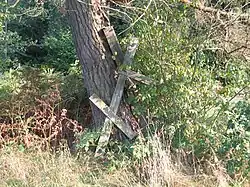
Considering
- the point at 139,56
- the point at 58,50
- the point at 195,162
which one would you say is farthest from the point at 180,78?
the point at 58,50

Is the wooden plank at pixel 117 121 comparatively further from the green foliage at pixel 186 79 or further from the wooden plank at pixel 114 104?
the green foliage at pixel 186 79

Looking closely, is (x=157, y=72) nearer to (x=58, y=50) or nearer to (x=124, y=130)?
(x=124, y=130)

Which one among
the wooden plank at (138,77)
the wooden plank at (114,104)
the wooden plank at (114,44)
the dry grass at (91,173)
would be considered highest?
the wooden plank at (114,44)

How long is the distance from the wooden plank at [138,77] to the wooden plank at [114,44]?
242 mm

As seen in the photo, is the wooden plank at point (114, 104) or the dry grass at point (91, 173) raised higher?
the wooden plank at point (114, 104)

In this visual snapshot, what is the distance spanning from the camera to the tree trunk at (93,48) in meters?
6.11

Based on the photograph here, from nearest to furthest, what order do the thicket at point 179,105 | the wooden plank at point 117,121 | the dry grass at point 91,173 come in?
the dry grass at point 91,173, the thicket at point 179,105, the wooden plank at point 117,121

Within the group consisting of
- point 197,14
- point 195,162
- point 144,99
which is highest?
point 197,14

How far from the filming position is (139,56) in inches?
235

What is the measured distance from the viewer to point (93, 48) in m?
6.17

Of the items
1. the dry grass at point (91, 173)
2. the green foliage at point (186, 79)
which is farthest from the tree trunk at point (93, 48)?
the dry grass at point (91, 173)

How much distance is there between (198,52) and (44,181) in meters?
2.64

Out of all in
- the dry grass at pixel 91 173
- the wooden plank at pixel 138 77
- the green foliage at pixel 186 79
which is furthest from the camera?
the wooden plank at pixel 138 77

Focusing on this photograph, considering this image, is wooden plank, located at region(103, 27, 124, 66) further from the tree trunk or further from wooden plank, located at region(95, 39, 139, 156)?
wooden plank, located at region(95, 39, 139, 156)
